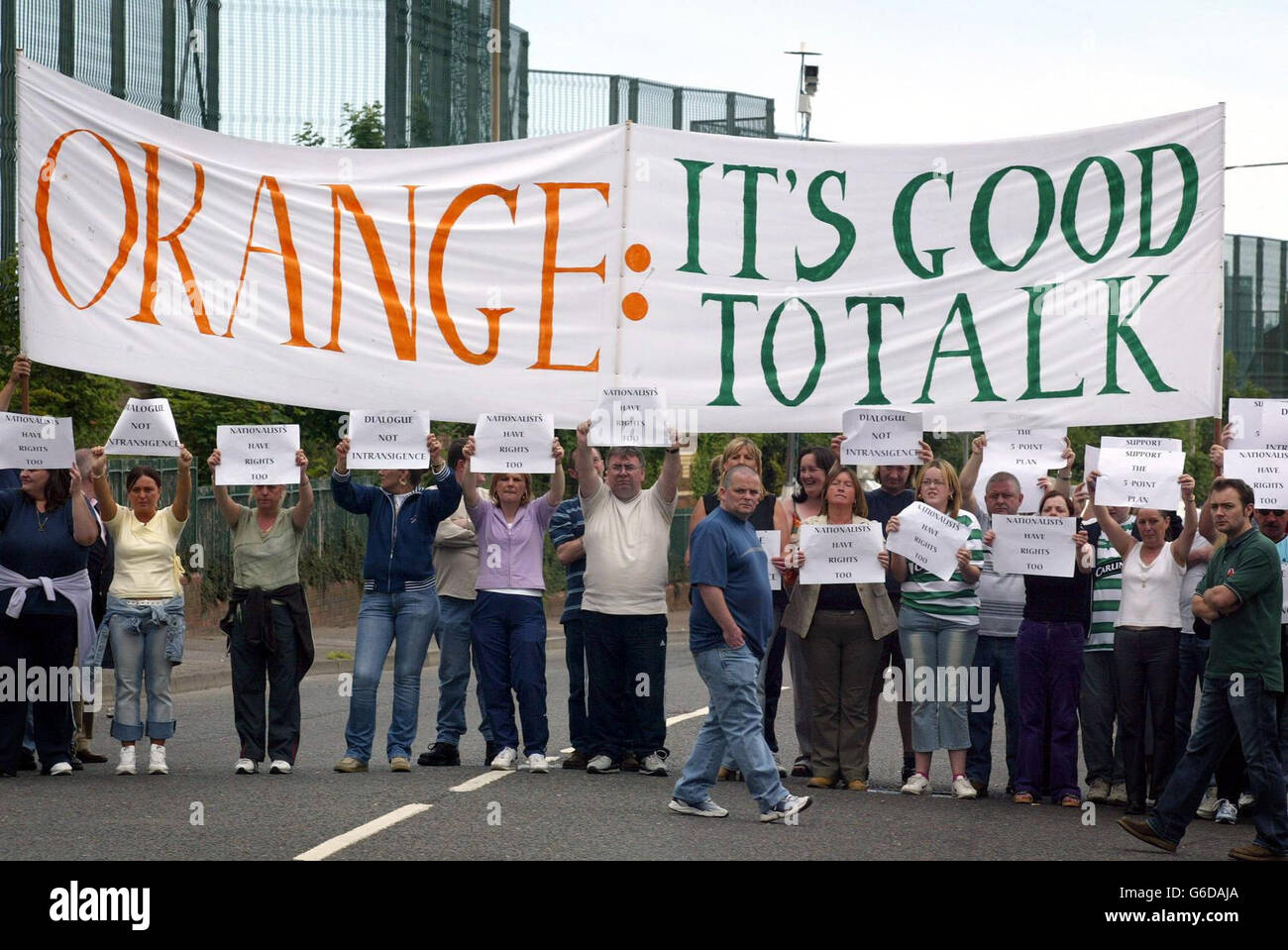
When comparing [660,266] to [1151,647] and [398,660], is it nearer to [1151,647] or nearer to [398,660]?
[398,660]

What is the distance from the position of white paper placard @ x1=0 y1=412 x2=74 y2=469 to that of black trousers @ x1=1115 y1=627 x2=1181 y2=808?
5.89 metres

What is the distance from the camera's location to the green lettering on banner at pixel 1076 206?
31.9 ft

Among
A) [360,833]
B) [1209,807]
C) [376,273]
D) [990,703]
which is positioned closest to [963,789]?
[990,703]

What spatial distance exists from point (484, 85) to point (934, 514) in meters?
19.6

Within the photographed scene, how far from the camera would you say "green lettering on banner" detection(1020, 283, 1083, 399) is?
9.63 meters

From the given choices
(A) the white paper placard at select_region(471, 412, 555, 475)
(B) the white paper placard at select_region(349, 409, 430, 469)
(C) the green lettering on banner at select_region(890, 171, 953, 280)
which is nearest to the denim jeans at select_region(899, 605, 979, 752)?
(C) the green lettering on banner at select_region(890, 171, 953, 280)

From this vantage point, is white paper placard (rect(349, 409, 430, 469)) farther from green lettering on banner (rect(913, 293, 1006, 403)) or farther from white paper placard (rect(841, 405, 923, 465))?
green lettering on banner (rect(913, 293, 1006, 403))

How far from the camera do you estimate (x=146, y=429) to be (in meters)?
9.84

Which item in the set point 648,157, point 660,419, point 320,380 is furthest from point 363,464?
point 648,157

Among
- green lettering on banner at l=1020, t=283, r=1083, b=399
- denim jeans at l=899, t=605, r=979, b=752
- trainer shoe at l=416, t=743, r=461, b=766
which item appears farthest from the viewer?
trainer shoe at l=416, t=743, r=461, b=766

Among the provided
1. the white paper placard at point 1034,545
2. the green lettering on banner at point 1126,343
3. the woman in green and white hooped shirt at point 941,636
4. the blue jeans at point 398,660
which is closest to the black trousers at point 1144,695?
the white paper placard at point 1034,545

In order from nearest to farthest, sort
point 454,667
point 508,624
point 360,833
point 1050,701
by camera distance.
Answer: point 360,833 → point 1050,701 → point 508,624 → point 454,667

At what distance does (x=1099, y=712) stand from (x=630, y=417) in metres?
3.24

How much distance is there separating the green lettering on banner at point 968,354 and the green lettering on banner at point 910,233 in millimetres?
220
